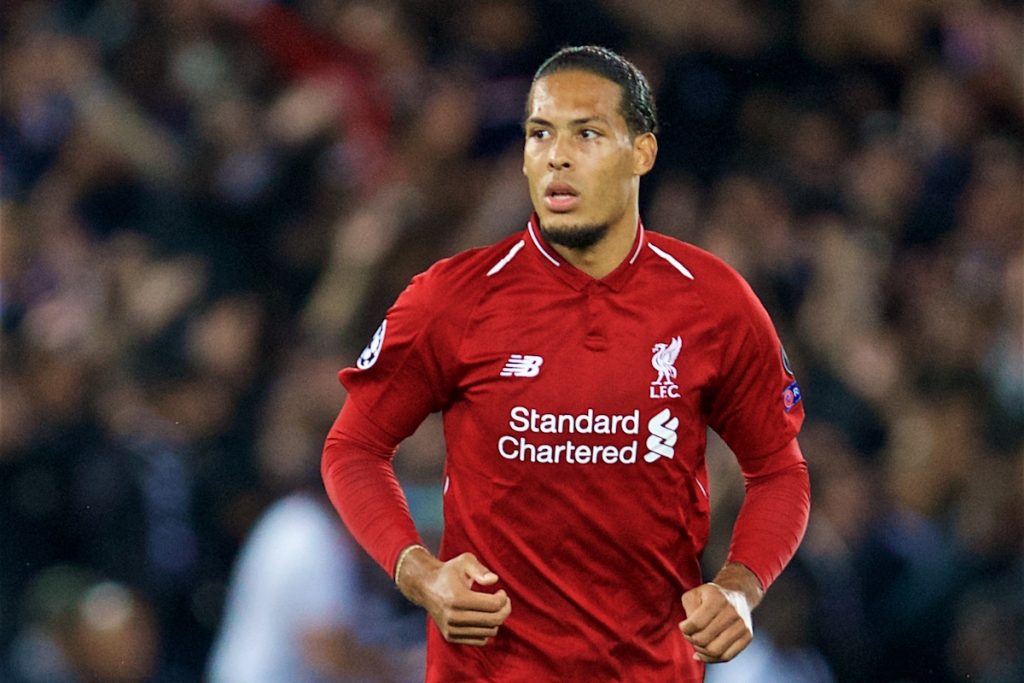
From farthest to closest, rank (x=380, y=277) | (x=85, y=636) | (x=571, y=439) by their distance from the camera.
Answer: (x=380, y=277) → (x=85, y=636) → (x=571, y=439)

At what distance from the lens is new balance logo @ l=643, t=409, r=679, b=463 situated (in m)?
2.87

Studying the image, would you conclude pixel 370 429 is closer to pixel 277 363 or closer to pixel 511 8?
pixel 277 363

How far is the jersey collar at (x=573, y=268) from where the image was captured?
297cm

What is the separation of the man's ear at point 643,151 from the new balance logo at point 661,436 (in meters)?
0.49

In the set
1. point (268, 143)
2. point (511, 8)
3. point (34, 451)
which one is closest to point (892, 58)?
point (511, 8)

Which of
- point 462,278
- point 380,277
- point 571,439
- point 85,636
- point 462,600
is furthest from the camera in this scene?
point 380,277

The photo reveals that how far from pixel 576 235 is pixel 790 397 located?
1.76 ft

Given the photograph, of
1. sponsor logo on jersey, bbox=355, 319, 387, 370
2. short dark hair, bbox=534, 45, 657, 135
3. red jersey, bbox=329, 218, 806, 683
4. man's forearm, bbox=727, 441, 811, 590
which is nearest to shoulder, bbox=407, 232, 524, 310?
red jersey, bbox=329, 218, 806, 683

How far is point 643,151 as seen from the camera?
3051 millimetres

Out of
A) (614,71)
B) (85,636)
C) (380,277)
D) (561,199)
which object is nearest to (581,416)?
(561,199)

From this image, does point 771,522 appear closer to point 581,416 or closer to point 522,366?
point 581,416

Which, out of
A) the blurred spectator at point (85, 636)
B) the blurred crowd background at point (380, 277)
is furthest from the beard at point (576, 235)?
the blurred spectator at point (85, 636)

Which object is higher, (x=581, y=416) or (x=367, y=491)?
(x=581, y=416)

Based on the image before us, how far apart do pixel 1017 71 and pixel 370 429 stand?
13.7ft
